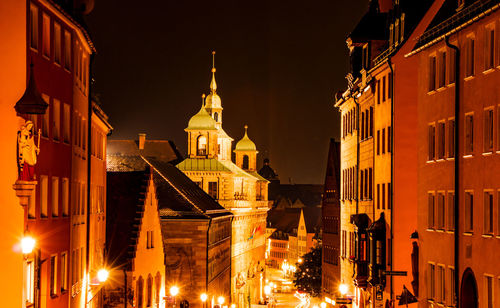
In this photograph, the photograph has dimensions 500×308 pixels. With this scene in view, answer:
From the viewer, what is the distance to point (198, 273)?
6994 cm

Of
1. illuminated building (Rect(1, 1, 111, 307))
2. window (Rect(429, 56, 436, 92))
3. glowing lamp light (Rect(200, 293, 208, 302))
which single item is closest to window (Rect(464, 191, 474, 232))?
window (Rect(429, 56, 436, 92))

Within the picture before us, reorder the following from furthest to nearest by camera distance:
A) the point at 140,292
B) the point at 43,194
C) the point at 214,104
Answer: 1. the point at 214,104
2. the point at 140,292
3. the point at 43,194

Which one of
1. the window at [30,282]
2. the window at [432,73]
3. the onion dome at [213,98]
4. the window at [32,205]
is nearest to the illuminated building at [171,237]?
the window at [432,73]

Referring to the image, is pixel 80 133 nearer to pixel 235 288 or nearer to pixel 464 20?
pixel 464 20

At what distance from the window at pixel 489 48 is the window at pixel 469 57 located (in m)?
1.69

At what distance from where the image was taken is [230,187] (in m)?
Answer: 130

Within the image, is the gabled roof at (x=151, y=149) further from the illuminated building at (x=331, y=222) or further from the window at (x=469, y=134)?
the window at (x=469, y=134)

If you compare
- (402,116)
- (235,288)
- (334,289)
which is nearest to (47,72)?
(402,116)

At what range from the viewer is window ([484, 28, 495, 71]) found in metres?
30.3

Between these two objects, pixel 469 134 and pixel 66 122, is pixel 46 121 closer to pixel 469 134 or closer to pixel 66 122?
pixel 66 122

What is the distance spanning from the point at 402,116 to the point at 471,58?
11.9m

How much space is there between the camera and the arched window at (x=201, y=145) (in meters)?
127

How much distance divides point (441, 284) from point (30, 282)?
15.5 metres

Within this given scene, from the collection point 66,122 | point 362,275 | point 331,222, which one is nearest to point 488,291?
point 66,122
